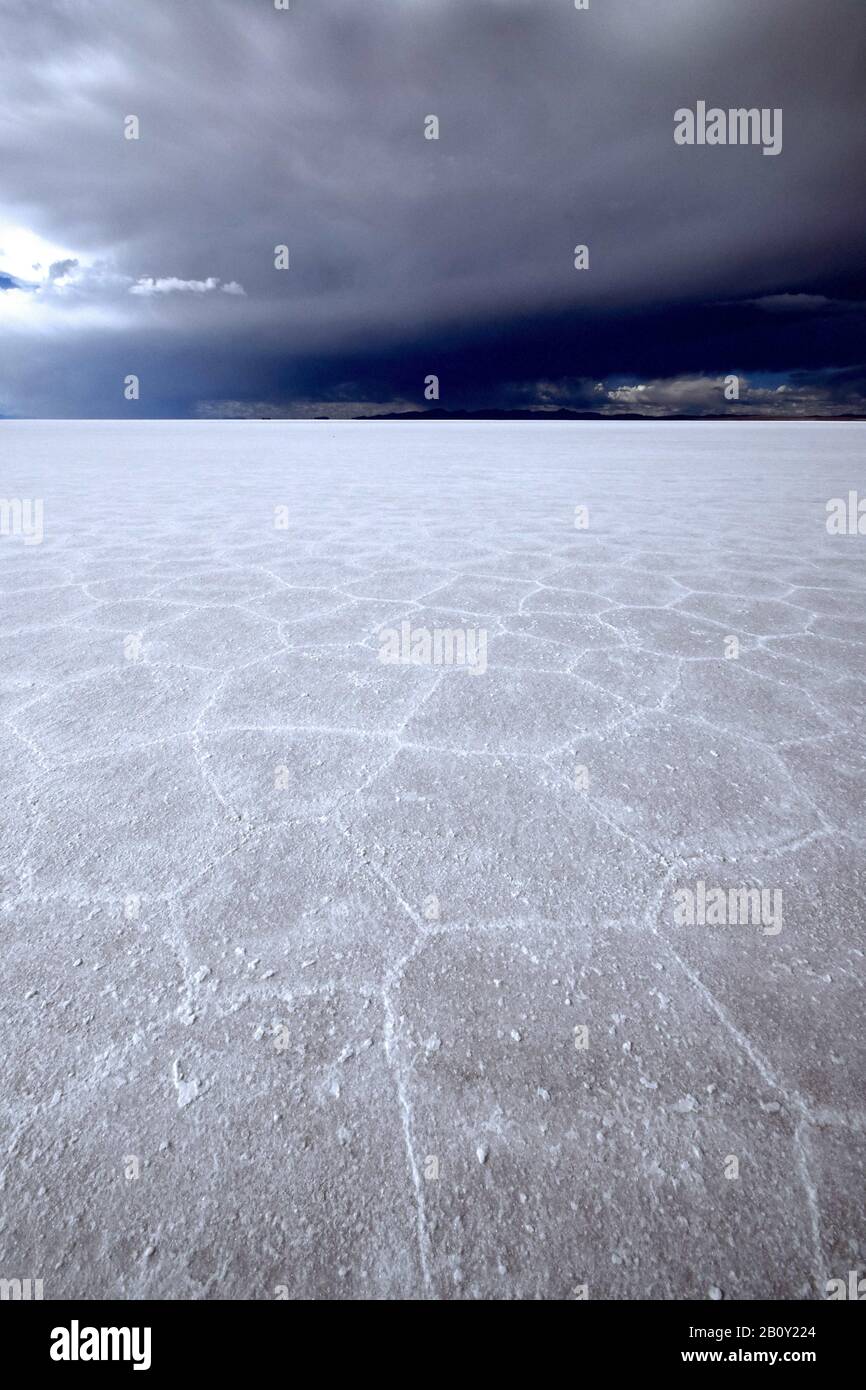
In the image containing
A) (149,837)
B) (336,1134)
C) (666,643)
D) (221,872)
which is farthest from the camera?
(666,643)

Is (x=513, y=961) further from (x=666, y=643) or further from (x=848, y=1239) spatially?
(x=666, y=643)

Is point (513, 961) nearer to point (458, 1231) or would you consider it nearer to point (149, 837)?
point (458, 1231)

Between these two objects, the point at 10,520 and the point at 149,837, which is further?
the point at 10,520

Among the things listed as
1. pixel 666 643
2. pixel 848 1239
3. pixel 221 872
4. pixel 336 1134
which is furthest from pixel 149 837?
pixel 666 643

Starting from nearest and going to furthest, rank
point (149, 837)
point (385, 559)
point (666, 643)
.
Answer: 1. point (149, 837)
2. point (666, 643)
3. point (385, 559)

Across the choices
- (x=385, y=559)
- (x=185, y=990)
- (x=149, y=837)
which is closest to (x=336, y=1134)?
(x=185, y=990)
